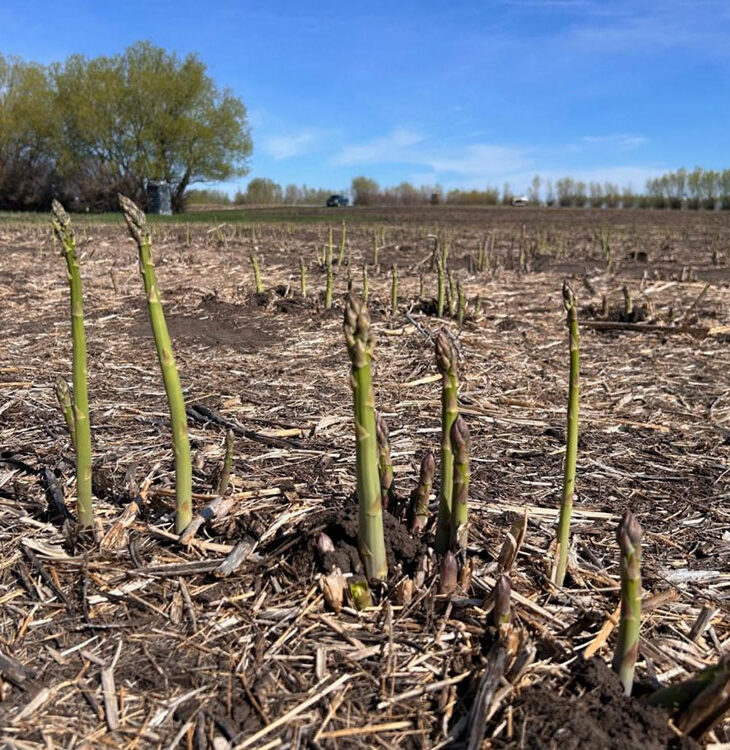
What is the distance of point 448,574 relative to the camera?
1982 mm

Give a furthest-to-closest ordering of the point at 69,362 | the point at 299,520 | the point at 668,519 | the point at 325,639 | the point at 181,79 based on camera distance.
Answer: the point at 181,79 < the point at 69,362 < the point at 668,519 < the point at 299,520 < the point at 325,639

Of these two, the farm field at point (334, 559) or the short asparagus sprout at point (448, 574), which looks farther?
the short asparagus sprout at point (448, 574)

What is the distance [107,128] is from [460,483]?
5434 centimetres

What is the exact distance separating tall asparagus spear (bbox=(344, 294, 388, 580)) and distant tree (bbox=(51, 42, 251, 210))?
5038cm

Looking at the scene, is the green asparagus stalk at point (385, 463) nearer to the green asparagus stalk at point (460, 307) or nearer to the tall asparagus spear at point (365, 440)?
the tall asparagus spear at point (365, 440)

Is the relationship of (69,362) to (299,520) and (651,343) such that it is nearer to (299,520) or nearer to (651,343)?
(299,520)

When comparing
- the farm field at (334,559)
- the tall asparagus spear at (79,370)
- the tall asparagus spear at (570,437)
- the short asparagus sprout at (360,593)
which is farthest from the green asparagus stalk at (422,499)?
the tall asparagus spear at (79,370)

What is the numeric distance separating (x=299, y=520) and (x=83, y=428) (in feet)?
2.64

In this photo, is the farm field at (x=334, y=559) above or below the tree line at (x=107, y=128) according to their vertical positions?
below

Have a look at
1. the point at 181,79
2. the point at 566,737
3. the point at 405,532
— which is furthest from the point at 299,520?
→ the point at 181,79

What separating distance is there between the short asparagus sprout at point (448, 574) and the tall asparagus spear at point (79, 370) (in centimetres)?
124

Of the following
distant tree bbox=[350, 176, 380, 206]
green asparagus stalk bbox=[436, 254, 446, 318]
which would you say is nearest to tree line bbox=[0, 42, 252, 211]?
distant tree bbox=[350, 176, 380, 206]

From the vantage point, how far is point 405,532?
2141 mm

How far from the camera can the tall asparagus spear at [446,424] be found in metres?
1.88
